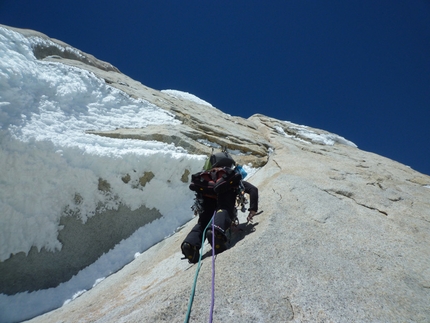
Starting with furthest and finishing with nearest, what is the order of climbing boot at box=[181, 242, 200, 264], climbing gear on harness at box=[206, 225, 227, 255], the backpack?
1. the backpack
2. climbing boot at box=[181, 242, 200, 264]
3. climbing gear on harness at box=[206, 225, 227, 255]

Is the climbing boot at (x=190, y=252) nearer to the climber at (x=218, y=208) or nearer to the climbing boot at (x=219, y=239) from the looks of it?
the climber at (x=218, y=208)

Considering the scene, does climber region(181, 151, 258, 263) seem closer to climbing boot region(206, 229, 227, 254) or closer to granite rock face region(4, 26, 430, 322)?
climbing boot region(206, 229, 227, 254)

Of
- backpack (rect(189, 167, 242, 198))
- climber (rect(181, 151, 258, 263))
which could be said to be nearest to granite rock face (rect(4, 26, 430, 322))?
climber (rect(181, 151, 258, 263))

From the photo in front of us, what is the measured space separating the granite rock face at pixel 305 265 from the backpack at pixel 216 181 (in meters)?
0.93

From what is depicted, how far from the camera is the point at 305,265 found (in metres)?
3.98

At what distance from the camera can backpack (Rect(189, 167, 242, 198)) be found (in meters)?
5.28

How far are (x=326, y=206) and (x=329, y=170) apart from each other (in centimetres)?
313

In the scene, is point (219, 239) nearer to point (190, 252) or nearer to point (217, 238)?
point (217, 238)

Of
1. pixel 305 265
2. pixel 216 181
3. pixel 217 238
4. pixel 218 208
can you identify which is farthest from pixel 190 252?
pixel 305 265

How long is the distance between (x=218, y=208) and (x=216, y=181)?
516mm

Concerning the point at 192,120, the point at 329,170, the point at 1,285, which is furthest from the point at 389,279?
the point at 192,120

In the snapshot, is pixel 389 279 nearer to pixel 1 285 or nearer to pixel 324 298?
pixel 324 298

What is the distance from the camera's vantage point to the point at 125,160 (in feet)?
31.2

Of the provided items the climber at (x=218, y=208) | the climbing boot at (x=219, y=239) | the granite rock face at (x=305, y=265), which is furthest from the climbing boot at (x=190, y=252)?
the climbing boot at (x=219, y=239)
